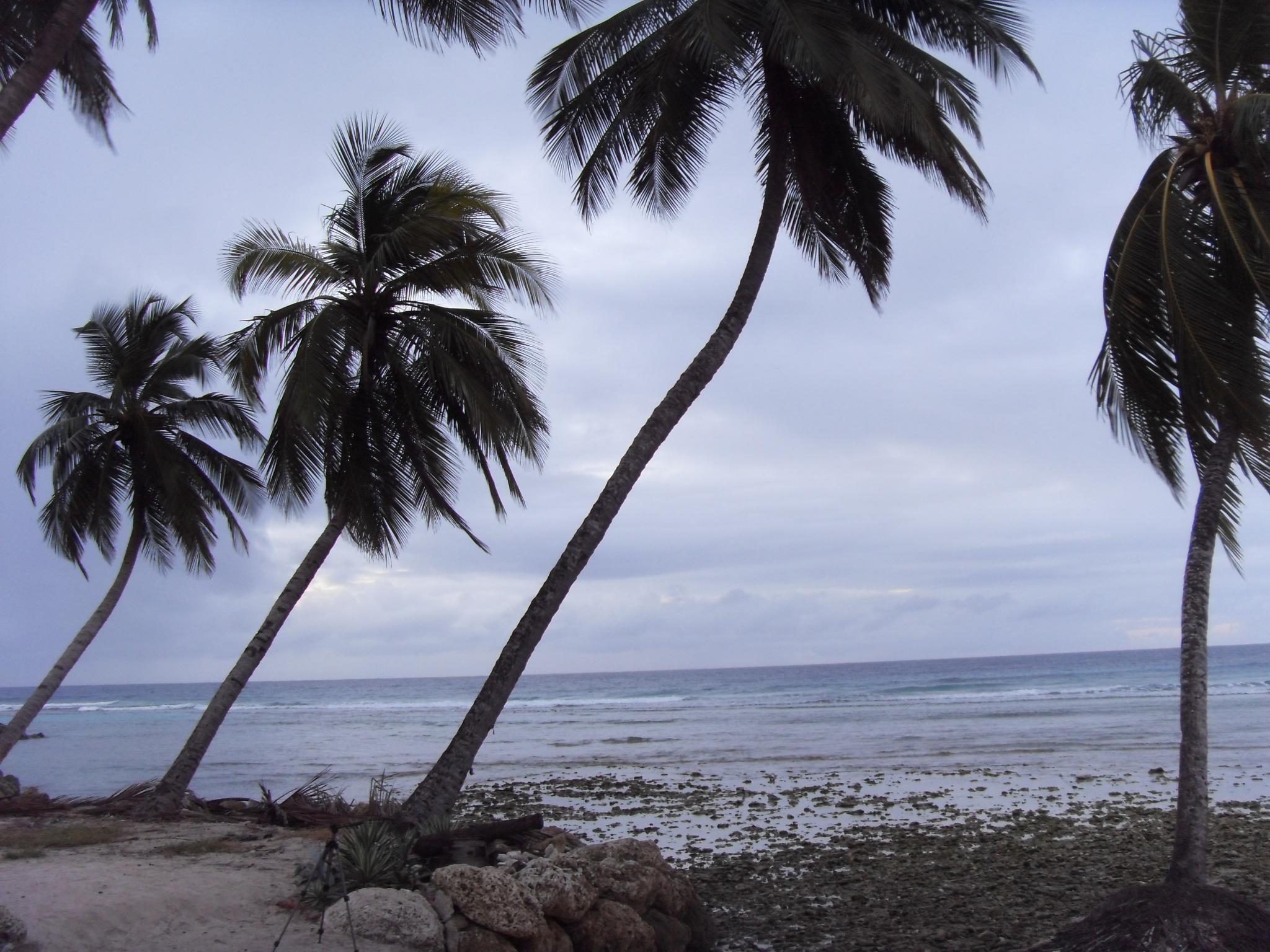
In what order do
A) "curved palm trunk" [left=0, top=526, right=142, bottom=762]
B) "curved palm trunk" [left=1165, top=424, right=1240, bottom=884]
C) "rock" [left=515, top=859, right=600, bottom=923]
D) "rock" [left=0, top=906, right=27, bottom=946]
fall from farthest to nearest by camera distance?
"curved palm trunk" [left=0, top=526, right=142, bottom=762], "curved palm trunk" [left=1165, top=424, right=1240, bottom=884], "rock" [left=515, top=859, right=600, bottom=923], "rock" [left=0, top=906, right=27, bottom=946]

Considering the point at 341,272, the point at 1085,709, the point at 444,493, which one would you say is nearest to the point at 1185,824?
the point at 444,493

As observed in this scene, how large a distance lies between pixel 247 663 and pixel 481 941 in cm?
583

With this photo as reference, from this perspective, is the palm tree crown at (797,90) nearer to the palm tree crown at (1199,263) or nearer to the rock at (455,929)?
the palm tree crown at (1199,263)

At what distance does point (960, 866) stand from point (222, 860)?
6.45 metres

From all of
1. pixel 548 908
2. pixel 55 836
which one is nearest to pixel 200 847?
pixel 55 836

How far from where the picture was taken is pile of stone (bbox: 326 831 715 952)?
214 inches

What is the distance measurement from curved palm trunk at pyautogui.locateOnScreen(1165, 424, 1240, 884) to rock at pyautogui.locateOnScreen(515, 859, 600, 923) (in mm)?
3838

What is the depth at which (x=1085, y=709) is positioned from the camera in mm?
31391

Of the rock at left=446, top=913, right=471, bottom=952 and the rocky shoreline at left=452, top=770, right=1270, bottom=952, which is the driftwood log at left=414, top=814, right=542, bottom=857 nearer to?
the rock at left=446, top=913, right=471, bottom=952

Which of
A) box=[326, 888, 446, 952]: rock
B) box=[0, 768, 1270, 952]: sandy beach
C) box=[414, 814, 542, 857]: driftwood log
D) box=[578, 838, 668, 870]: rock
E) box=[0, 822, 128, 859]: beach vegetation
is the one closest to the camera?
box=[326, 888, 446, 952]: rock

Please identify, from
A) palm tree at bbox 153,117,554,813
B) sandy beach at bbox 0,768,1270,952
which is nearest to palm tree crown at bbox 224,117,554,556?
palm tree at bbox 153,117,554,813

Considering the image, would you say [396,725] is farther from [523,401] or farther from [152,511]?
[523,401]

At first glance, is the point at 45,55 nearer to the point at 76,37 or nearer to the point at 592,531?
the point at 76,37

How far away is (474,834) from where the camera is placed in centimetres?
660
